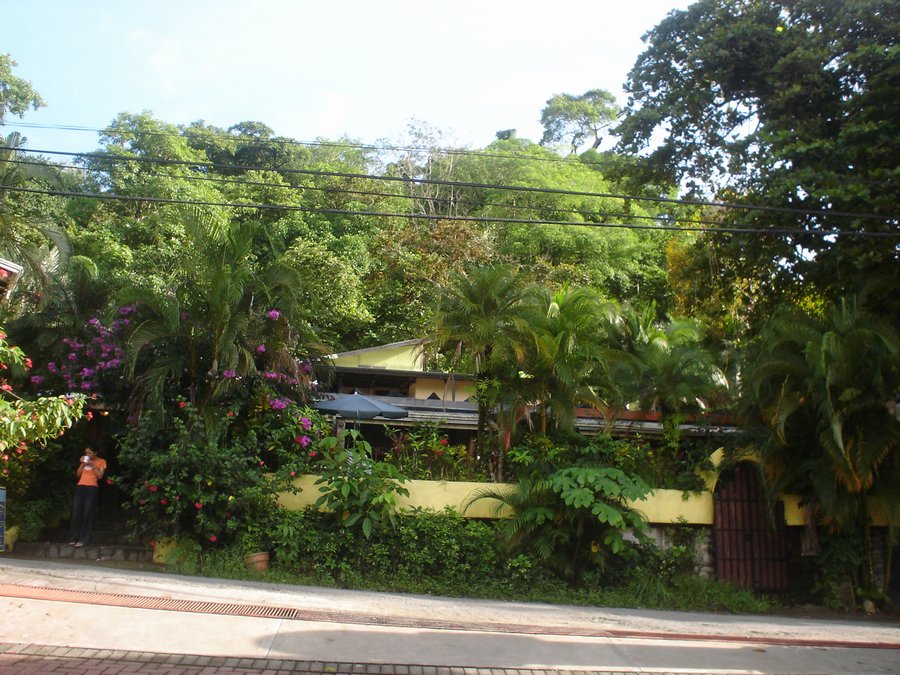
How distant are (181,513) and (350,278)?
48.8 ft

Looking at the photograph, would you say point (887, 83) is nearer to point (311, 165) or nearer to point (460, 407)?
point (460, 407)

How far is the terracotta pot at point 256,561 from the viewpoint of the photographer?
1119cm

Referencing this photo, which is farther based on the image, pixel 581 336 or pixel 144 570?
pixel 581 336

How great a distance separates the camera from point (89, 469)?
39.5ft

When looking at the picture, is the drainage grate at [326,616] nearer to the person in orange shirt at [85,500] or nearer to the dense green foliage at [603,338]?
the dense green foliage at [603,338]

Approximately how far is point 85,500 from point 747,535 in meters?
10.3

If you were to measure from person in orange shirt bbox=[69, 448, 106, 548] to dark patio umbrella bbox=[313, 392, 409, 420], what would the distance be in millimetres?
3476

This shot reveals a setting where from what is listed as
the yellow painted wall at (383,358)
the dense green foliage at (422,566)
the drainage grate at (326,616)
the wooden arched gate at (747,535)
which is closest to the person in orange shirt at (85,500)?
the dense green foliage at (422,566)

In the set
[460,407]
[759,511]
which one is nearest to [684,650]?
[759,511]

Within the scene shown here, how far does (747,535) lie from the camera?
13133mm

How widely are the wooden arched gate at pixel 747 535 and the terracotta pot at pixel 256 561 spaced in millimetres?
7004

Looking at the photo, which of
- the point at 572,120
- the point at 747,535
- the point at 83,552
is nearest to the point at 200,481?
the point at 83,552

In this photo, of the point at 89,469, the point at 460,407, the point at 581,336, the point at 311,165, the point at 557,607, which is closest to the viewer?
the point at 557,607

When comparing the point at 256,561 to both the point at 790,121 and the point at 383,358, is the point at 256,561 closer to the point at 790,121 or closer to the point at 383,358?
the point at 790,121
